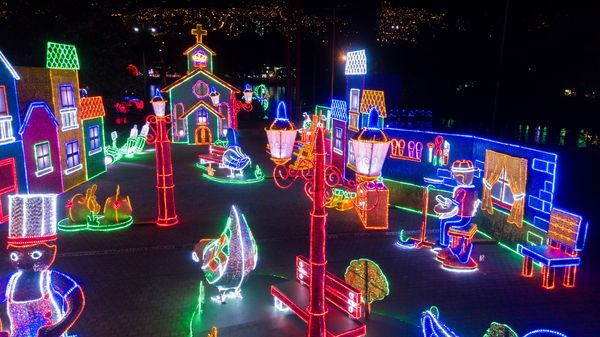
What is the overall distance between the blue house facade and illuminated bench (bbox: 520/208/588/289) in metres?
14.2

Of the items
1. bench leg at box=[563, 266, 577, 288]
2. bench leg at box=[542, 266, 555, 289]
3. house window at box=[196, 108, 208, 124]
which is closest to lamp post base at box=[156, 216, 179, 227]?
bench leg at box=[542, 266, 555, 289]

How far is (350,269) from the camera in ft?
23.5

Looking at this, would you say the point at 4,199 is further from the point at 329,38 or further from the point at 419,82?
the point at 329,38

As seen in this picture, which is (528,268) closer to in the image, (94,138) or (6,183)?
(6,183)

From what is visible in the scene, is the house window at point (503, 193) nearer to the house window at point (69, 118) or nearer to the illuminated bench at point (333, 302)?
the illuminated bench at point (333, 302)

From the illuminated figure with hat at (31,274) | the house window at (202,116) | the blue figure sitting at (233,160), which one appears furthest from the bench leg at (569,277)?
the house window at (202,116)

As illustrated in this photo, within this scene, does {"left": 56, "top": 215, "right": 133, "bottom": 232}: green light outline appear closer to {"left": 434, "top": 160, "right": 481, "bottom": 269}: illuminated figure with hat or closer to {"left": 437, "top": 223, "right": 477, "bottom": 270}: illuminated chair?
{"left": 434, "top": 160, "right": 481, "bottom": 269}: illuminated figure with hat

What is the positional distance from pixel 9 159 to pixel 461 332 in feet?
43.5

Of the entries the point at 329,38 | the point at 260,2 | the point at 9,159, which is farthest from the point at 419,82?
the point at 9,159

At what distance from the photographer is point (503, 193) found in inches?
442

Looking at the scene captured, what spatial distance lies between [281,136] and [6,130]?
11.3 meters

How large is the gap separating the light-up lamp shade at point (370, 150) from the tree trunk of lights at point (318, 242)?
1.51ft

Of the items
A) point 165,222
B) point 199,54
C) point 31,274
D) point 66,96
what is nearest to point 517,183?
point 165,222

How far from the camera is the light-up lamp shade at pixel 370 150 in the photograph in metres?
4.84
